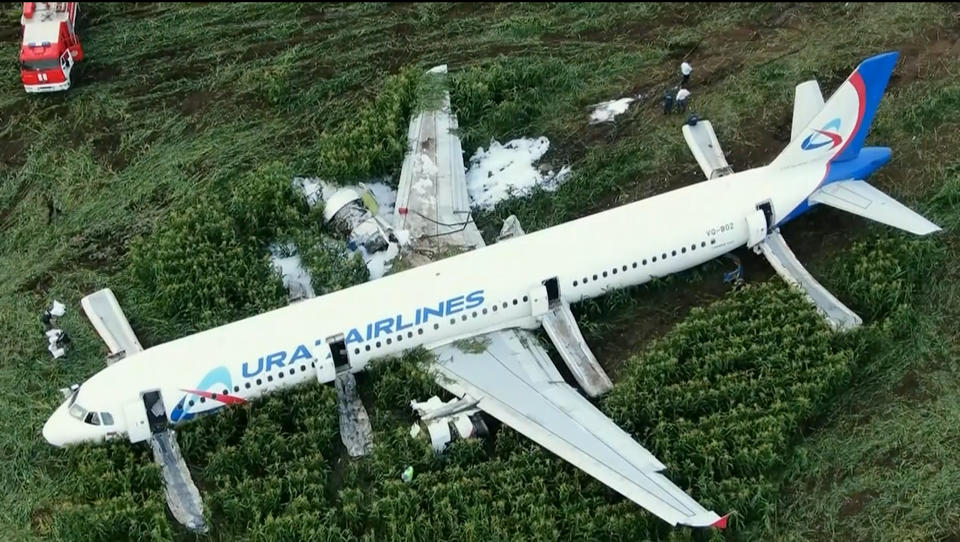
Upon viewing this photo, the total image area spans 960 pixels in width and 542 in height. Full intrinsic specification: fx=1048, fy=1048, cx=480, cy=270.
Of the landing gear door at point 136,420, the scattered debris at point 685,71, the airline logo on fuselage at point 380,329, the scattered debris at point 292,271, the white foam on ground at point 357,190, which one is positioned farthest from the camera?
the scattered debris at point 685,71

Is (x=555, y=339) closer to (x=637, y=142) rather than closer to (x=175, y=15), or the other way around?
(x=637, y=142)

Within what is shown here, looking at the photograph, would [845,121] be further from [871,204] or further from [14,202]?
[14,202]

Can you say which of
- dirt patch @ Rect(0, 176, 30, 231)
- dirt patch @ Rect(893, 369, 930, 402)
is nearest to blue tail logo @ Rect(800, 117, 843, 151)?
dirt patch @ Rect(893, 369, 930, 402)

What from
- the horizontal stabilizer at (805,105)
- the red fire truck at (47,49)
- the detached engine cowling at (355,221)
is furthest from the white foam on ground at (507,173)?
the red fire truck at (47,49)

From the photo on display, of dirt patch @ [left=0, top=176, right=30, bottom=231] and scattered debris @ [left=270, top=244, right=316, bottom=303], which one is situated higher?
dirt patch @ [left=0, top=176, right=30, bottom=231]

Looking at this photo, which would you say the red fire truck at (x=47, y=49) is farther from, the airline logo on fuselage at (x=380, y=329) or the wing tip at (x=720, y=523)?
the wing tip at (x=720, y=523)

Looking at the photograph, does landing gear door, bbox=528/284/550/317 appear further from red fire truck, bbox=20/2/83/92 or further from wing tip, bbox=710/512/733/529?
red fire truck, bbox=20/2/83/92

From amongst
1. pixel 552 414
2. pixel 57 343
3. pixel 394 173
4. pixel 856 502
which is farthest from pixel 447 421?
pixel 57 343

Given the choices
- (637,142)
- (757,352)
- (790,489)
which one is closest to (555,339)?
(757,352)
